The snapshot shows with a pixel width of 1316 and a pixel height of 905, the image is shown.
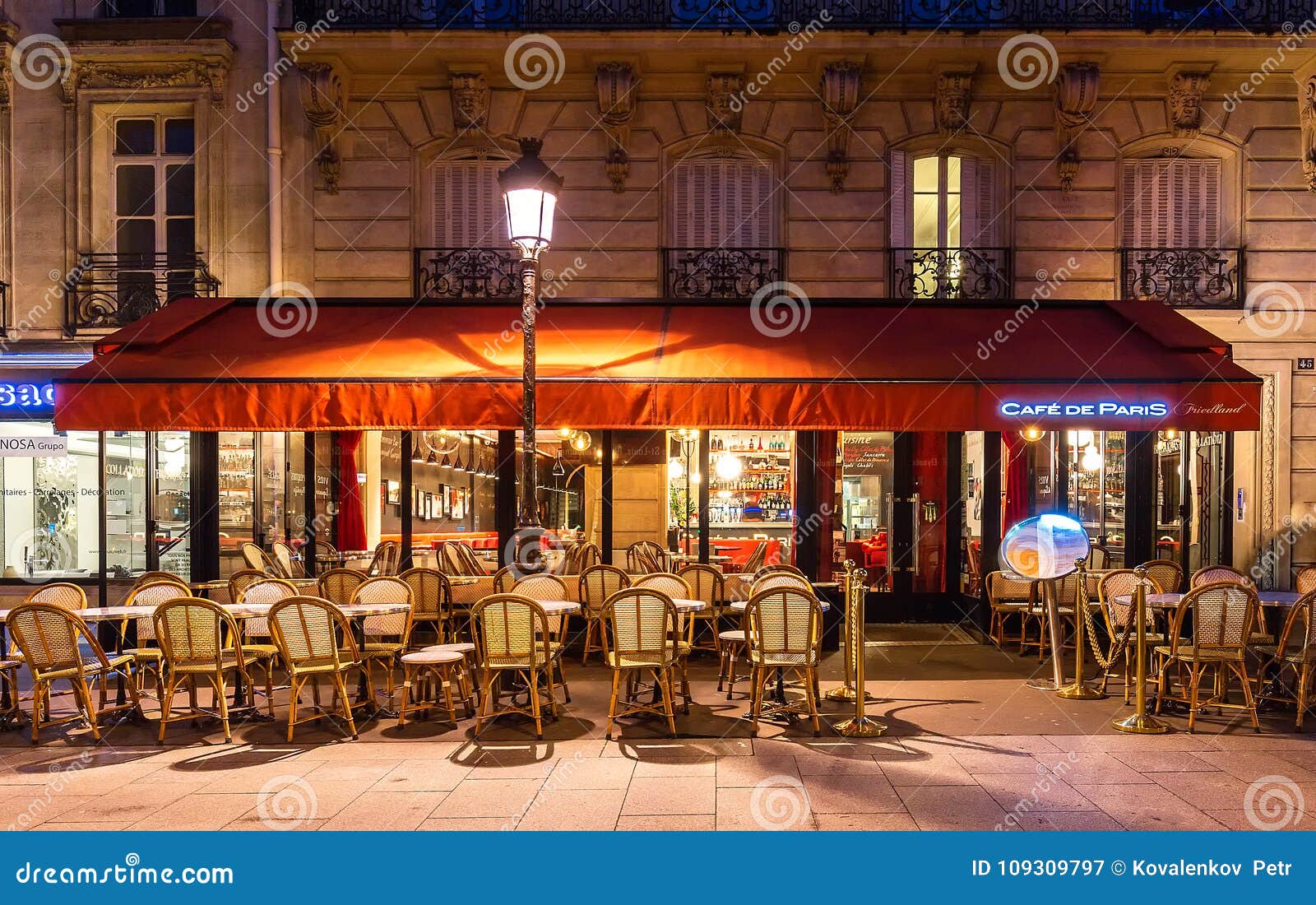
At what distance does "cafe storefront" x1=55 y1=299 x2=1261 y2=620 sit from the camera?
8828 mm

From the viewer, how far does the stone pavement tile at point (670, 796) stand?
211 inches

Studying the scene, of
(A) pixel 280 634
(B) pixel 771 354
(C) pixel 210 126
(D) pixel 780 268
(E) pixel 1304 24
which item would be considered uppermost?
(E) pixel 1304 24

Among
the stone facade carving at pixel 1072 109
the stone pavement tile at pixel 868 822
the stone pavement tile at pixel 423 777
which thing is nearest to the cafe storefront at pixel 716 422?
the stone facade carving at pixel 1072 109

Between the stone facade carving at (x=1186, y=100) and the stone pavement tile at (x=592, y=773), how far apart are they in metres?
10.6

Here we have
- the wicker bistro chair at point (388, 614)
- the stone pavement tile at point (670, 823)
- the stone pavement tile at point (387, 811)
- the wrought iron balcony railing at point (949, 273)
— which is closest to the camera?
the stone pavement tile at point (670, 823)

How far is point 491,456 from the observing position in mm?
13906

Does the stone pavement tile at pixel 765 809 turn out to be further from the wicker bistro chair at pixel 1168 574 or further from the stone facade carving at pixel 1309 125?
the stone facade carving at pixel 1309 125

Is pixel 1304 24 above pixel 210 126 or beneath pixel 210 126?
above

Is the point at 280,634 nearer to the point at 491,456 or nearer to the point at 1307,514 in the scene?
the point at 491,456

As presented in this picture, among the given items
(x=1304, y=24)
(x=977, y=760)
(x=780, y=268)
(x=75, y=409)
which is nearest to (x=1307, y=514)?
(x=1304, y=24)

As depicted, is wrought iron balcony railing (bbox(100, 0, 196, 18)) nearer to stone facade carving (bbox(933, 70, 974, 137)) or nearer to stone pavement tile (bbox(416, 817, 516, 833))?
stone facade carving (bbox(933, 70, 974, 137))

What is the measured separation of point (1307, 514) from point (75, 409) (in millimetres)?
13989

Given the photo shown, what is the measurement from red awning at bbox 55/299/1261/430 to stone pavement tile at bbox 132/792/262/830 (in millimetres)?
3914

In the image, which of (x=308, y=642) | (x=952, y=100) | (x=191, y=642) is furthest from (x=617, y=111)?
(x=191, y=642)
